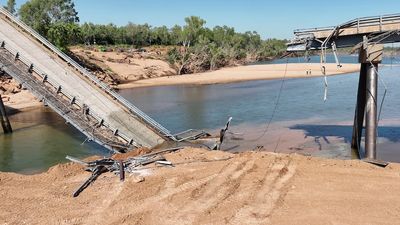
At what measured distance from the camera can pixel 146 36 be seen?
121 m

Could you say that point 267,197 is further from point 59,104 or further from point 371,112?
point 59,104

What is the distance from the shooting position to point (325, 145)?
2406 cm

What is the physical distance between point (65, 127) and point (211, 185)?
2133cm

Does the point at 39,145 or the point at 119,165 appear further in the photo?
the point at 39,145

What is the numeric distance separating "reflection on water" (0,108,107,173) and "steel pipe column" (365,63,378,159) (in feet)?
44.6

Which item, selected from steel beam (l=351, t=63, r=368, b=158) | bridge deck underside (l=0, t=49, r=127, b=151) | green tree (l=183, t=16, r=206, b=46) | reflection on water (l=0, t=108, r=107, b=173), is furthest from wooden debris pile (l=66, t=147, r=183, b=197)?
green tree (l=183, t=16, r=206, b=46)

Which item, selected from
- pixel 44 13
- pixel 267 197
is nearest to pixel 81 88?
pixel 267 197

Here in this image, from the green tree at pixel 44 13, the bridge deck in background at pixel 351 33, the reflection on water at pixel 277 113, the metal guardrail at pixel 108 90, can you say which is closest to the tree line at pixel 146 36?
the green tree at pixel 44 13

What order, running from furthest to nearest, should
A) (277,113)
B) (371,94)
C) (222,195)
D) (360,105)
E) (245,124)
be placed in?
1. (277,113)
2. (245,124)
3. (360,105)
4. (371,94)
5. (222,195)

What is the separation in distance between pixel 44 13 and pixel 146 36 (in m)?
47.6

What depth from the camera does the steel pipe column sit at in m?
18.6

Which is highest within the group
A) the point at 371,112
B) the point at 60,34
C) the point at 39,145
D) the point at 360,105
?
the point at 60,34

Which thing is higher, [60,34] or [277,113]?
[60,34]

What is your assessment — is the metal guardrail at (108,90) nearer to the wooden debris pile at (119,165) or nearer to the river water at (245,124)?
the river water at (245,124)
